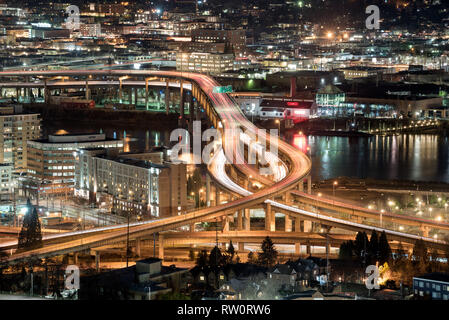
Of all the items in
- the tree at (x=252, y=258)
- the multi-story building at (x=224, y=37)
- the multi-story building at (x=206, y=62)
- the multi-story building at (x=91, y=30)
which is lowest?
the tree at (x=252, y=258)

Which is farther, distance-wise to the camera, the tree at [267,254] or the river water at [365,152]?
the river water at [365,152]

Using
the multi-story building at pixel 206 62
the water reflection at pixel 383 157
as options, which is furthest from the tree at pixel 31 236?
the multi-story building at pixel 206 62

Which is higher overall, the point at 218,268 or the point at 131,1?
the point at 131,1

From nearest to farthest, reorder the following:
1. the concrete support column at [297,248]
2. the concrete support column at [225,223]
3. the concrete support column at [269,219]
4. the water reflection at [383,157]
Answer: the concrete support column at [297,248]
the concrete support column at [225,223]
the concrete support column at [269,219]
the water reflection at [383,157]

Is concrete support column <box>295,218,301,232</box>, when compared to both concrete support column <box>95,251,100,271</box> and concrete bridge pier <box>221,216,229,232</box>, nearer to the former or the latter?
concrete bridge pier <box>221,216,229,232</box>

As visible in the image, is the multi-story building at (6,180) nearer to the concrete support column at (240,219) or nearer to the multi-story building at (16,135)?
the multi-story building at (16,135)
